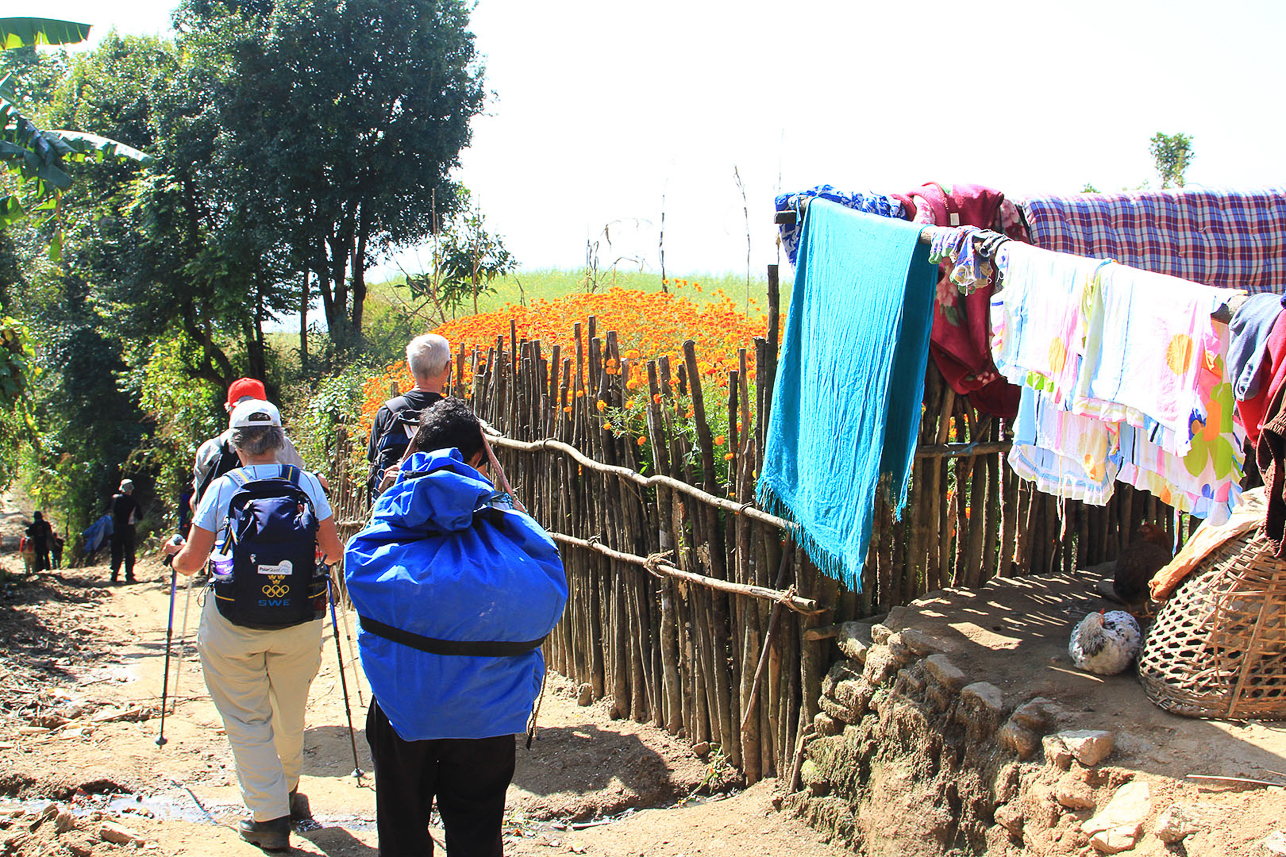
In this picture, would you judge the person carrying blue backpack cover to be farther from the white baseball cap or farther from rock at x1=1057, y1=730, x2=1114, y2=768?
rock at x1=1057, y1=730, x2=1114, y2=768

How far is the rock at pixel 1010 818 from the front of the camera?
3104mm

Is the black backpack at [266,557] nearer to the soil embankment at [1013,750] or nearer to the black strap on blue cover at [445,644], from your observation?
the black strap on blue cover at [445,644]

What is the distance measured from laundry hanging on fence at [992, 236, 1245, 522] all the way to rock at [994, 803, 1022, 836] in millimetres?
1109

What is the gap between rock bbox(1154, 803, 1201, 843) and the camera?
256 cm

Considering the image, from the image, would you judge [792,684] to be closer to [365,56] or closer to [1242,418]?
[1242,418]

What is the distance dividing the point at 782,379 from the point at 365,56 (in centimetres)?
1423

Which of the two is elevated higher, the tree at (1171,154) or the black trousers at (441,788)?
the tree at (1171,154)

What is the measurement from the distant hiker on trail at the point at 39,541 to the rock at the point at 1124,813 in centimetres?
1620

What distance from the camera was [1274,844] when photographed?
2396 mm

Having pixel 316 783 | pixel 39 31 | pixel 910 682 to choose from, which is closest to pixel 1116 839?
pixel 910 682

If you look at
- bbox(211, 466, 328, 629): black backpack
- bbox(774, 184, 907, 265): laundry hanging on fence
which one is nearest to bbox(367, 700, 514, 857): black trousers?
bbox(211, 466, 328, 629): black backpack

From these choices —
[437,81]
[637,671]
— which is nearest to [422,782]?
[637,671]

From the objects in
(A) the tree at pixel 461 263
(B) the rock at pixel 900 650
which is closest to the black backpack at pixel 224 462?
(B) the rock at pixel 900 650

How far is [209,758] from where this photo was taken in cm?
496
